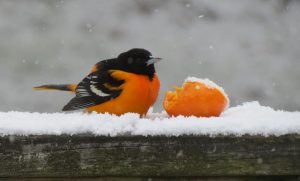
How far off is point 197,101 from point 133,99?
443 millimetres

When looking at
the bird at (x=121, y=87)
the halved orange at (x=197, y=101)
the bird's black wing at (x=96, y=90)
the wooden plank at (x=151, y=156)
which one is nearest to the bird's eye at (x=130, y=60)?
the bird at (x=121, y=87)

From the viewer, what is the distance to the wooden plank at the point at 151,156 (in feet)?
6.09

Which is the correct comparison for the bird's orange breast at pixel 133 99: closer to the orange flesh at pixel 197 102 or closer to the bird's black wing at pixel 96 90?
the bird's black wing at pixel 96 90

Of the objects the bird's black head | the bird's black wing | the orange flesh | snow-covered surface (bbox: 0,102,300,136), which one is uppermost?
the bird's black head

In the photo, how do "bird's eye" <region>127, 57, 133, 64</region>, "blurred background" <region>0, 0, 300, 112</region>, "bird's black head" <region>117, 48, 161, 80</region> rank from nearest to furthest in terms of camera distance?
"bird's black head" <region>117, 48, 161, 80</region>, "bird's eye" <region>127, 57, 133, 64</region>, "blurred background" <region>0, 0, 300, 112</region>

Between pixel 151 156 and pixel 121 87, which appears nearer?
pixel 151 156

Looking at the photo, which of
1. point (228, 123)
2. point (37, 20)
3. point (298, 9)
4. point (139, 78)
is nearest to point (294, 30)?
point (298, 9)

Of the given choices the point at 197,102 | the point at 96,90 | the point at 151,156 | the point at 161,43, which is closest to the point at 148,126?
the point at 151,156

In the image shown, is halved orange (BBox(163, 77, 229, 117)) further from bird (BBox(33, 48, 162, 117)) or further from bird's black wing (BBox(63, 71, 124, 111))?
bird's black wing (BBox(63, 71, 124, 111))

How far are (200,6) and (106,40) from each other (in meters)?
1.46

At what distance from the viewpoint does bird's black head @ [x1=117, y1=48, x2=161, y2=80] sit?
3.13 meters

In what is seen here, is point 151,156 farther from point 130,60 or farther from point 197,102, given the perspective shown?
point 130,60

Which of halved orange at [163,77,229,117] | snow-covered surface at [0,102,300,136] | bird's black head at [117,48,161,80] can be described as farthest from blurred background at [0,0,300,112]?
snow-covered surface at [0,102,300,136]

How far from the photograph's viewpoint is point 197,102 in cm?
251
